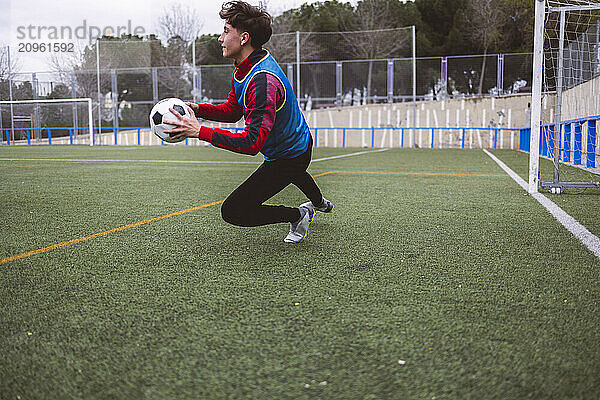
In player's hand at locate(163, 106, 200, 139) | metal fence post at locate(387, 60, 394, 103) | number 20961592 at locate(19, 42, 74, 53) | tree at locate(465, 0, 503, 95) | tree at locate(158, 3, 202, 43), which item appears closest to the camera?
player's hand at locate(163, 106, 200, 139)

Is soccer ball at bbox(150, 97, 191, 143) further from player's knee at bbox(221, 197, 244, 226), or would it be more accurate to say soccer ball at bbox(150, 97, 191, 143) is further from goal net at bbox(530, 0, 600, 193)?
goal net at bbox(530, 0, 600, 193)

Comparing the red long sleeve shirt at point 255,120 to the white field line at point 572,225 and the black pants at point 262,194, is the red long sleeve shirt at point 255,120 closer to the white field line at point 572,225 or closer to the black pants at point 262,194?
the black pants at point 262,194

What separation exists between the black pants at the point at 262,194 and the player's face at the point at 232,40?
0.71 m

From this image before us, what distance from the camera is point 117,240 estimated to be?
3.95 metres

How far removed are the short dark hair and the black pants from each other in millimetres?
759

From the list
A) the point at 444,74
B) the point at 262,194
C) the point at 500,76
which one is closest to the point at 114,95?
the point at 444,74

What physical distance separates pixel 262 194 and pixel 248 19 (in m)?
1.04

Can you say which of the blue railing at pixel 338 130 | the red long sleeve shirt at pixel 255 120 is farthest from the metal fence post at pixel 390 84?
the red long sleeve shirt at pixel 255 120

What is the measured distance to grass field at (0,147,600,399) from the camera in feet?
5.83

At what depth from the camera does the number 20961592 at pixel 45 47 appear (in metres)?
31.4

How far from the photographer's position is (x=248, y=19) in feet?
11.1

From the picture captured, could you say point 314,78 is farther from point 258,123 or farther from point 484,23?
point 258,123

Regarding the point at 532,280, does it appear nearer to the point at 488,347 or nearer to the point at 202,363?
the point at 488,347

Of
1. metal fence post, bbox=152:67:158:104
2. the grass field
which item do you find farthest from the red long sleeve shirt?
metal fence post, bbox=152:67:158:104
